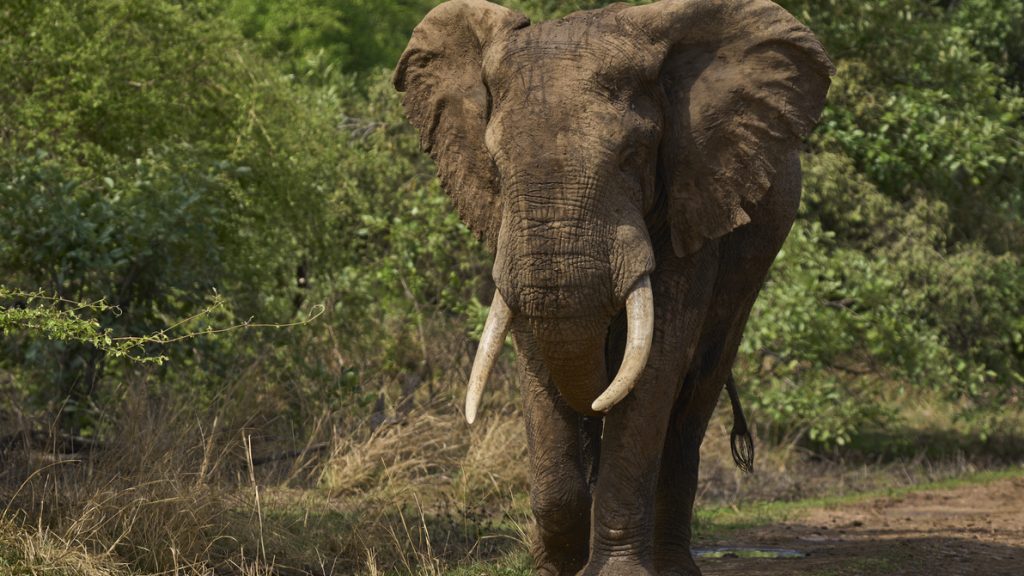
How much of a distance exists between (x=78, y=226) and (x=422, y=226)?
4.28 m

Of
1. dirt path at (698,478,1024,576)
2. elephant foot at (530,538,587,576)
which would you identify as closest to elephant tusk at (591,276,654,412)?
elephant foot at (530,538,587,576)

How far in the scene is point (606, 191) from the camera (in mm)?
5949

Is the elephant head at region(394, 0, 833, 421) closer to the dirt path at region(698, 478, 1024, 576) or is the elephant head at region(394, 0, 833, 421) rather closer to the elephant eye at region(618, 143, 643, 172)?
the elephant eye at region(618, 143, 643, 172)

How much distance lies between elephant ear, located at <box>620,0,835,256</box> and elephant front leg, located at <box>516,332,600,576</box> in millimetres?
843

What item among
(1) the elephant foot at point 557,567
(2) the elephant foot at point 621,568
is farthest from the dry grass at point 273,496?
(2) the elephant foot at point 621,568

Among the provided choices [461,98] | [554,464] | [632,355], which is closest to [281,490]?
[554,464]

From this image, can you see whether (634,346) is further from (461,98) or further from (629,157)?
(461,98)

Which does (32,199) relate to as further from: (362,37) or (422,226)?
(362,37)

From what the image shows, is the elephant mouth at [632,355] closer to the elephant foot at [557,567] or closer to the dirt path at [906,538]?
the elephant foot at [557,567]

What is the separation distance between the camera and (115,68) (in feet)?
38.5

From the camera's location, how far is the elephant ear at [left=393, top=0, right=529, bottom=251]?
6.80 meters

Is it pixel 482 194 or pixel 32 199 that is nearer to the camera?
pixel 482 194

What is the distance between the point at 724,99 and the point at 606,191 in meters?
0.99

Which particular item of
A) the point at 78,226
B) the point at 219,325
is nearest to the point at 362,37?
the point at 219,325
